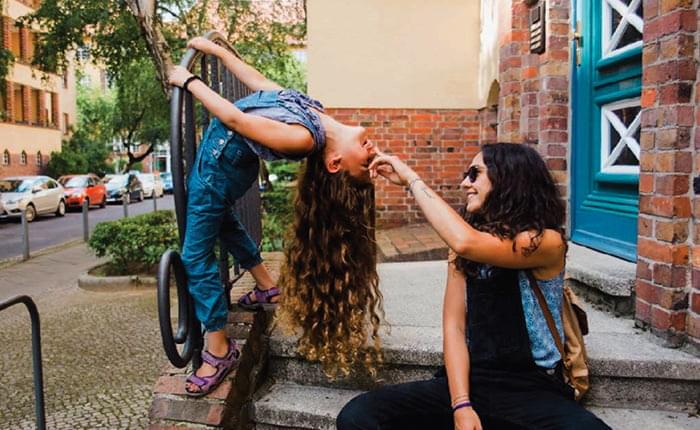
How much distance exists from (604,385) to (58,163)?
3417 centimetres

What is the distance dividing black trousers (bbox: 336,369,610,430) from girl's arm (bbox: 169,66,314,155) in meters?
1.00

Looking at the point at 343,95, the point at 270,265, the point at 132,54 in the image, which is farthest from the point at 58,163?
the point at 270,265

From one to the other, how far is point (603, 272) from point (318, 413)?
6.00 ft

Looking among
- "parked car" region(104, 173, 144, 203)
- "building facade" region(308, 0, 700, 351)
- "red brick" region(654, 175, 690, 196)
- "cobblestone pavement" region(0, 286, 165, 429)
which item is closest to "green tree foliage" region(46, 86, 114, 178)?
"parked car" region(104, 173, 144, 203)

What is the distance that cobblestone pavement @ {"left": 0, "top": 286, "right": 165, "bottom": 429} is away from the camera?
12.3 feet

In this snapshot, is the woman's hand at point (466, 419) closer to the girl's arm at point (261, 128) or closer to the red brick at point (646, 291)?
the girl's arm at point (261, 128)

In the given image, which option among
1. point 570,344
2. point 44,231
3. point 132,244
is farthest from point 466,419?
point 44,231

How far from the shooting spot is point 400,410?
232cm

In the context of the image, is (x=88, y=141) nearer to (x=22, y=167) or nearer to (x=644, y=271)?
(x=22, y=167)

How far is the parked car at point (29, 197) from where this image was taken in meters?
20.1

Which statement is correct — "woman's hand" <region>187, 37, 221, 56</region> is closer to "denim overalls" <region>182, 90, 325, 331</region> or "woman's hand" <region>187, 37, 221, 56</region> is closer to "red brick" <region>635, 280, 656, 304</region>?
"denim overalls" <region>182, 90, 325, 331</region>

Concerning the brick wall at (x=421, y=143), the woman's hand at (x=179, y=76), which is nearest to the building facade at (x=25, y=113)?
the brick wall at (x=421, y=143)

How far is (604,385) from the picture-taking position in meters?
2.77

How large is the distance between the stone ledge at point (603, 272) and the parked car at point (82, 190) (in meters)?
24.1
